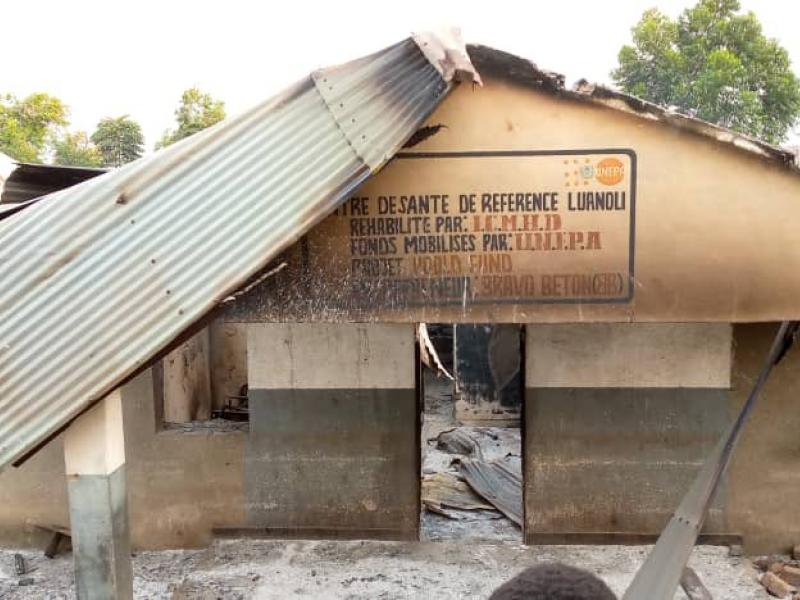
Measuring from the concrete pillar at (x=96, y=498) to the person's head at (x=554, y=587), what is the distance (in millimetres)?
2078

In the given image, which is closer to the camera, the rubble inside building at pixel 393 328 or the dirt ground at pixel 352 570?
the rubble inside building at pixel 393 328

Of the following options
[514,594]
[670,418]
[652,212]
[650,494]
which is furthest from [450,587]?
[514,594]

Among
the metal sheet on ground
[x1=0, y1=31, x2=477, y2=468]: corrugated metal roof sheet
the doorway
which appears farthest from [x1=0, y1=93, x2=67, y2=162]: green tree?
[x1=0, y1=31, x2=477, y2=468]: corrugated metal roof sheet

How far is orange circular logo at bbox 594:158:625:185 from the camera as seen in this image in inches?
137

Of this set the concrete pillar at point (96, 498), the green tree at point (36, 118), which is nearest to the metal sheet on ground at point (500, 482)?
the concrete pillar at point (96, 498)

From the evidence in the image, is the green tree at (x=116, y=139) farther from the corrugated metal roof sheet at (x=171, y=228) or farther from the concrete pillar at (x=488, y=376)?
the corrugated metal roof sheet at (x=171, y=228)

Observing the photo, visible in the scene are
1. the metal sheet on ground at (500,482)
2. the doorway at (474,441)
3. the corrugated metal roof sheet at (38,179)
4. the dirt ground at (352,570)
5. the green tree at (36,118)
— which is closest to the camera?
the corrugated metal roof sheet at (38,179)

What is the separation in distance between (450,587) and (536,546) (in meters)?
1.07

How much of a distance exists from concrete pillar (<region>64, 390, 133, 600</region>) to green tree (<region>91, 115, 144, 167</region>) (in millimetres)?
31234

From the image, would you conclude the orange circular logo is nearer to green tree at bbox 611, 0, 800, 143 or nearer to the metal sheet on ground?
the metal sheet on ground

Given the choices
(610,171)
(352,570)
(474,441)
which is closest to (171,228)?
(610,171)

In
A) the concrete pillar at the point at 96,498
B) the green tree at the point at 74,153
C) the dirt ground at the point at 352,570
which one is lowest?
the dirt ground at the point at 352,570

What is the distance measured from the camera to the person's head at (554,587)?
49.3 inches

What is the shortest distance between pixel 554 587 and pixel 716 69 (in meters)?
22.9
